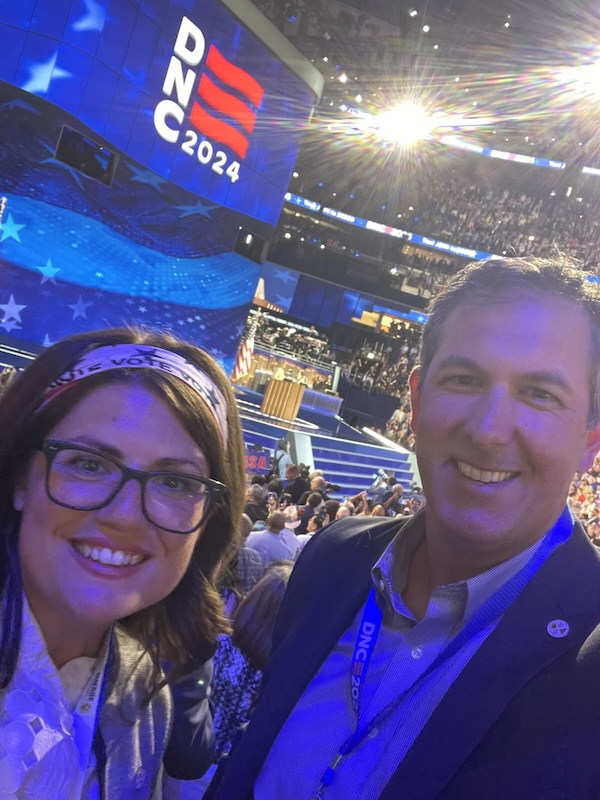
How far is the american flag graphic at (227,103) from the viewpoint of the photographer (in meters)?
13.2

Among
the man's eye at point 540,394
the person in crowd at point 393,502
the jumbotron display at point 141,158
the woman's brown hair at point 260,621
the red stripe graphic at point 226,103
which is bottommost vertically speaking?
the person in crowd at point 393,502

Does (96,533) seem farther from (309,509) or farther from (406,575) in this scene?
(309,509)

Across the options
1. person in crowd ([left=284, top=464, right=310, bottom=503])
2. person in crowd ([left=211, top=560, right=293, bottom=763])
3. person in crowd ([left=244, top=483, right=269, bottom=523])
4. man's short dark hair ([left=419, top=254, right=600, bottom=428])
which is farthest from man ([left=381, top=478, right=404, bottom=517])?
man's short dark hair ([left=419, top=254, right=600, bottom=428])

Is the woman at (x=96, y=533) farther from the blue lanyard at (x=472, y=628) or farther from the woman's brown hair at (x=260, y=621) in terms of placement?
the woman's brown hair at (x=260, y=621)

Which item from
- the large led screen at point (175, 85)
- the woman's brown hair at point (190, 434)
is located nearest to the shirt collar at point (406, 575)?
the woman's brown hair at point (190, 434)

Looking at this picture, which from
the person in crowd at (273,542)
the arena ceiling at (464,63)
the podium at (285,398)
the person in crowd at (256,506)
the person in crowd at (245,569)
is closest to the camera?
the person in crowd at (245,569)

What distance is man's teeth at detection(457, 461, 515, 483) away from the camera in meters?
1.22

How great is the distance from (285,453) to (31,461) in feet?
36.2

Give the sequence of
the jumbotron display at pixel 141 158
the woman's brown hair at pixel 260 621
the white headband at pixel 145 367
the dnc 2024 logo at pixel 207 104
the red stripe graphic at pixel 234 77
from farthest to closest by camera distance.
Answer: the red stripe graphic at pixel 234 77
the dnc 2024 logo at pixel 207 104
the jumbotron display at pixel 141 158
the woman's brown hair at pixel 260 621
the white headband at pixel 145 367

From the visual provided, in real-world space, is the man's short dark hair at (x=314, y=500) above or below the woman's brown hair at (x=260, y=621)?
below

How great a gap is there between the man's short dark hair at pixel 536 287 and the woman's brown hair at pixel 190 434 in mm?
550

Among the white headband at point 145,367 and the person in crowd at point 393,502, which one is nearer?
the white headband at point 145,367

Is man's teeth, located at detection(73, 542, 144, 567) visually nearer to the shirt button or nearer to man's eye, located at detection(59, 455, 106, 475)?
man's eye, located at detection(59, 455, 106, 475)

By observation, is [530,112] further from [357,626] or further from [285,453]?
[357,626]
